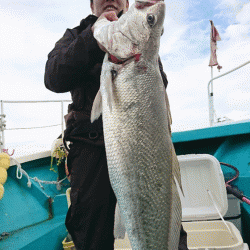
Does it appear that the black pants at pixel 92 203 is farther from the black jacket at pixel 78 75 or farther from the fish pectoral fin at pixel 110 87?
the fish pectoral fin at pixel 110 87

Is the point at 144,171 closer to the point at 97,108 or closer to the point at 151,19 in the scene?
the point at 97,108

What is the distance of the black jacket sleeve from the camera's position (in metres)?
1.23

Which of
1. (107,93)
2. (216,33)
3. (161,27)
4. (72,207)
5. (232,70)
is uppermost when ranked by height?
(216,33)

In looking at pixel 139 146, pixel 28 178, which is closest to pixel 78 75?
pixel 139 146

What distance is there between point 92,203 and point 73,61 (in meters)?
0.77

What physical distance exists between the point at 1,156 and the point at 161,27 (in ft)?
9.04

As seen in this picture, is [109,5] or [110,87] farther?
[109,5]

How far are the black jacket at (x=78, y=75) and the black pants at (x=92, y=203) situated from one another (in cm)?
11

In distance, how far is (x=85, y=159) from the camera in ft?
4.76

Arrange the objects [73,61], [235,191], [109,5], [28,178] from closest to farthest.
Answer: [73,61], [109,5], [235,191], [28,178]

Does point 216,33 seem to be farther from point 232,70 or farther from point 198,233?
point 198,233

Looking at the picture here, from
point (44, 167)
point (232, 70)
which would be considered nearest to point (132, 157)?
point (44, 167)

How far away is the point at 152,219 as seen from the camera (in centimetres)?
99

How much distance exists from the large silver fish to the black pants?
1.37ft
